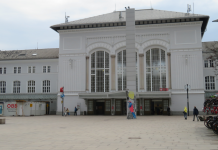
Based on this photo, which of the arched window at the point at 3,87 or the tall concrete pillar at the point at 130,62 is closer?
the tall concrete pillar at the point at 130,62

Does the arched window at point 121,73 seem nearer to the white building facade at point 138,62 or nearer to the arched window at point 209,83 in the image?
the white building facade at point 138,62

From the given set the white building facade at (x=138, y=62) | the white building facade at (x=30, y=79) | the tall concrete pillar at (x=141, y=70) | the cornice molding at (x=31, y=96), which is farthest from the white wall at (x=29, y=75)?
the tall concrete pillar at (x=141, y=70)

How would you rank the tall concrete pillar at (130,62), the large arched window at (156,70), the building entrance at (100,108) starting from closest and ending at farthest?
the tall concrete pillar at (130,62)
the large arched window at (156,70)
the building entrance at (100,108)

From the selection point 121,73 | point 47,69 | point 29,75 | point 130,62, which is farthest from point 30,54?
point 130,62

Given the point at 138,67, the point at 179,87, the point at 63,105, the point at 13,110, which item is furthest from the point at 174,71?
the point at 13,110

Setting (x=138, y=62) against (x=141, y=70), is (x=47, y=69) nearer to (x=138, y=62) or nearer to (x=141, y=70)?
(x=138, y=62)

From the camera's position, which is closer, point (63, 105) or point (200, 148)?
point (200, 148)

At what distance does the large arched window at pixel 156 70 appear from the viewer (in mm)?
45062

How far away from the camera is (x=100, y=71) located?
1850 inches

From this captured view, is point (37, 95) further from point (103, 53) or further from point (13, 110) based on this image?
point (103, 53)

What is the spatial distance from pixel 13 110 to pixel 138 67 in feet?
67.1

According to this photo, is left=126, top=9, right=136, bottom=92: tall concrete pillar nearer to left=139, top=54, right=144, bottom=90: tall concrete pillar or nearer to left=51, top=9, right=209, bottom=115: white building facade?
left=51, top=9, right=209, bottom=115: white building facade

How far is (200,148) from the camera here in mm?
10820

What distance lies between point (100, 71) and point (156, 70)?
30.1 ft
